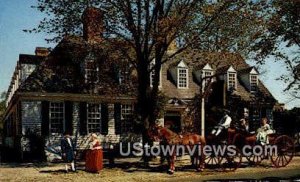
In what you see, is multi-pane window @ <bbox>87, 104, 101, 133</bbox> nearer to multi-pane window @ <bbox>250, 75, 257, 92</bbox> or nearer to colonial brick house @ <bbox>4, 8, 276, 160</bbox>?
colonial brick house @ <bbox>4, 8, 276, 160</bbox>

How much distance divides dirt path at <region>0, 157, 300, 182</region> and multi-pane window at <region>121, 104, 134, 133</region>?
9110 millimetres

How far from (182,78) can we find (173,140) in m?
16.5

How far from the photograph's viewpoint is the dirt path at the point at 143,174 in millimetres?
17198

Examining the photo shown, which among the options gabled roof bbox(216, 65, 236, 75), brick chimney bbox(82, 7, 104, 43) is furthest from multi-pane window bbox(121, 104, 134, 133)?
gabled roof bbox(216, 65, 236, 75)

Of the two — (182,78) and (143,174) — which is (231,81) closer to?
(182,78)

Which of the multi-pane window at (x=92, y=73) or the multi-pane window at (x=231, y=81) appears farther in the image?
the multi-pane window at (x=231, y=81)

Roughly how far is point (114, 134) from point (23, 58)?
7.80 meters

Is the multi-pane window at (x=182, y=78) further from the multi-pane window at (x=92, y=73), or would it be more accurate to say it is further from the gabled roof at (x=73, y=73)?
the multi-pane window at (x=92, y=73)

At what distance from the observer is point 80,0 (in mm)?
21391

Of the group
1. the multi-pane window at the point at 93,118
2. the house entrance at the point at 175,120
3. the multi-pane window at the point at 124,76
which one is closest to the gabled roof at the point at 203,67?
the house entrance at the point at 175,120

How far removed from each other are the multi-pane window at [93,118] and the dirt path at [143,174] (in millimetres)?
8195

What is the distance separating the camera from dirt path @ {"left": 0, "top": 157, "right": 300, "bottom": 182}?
17.2 m

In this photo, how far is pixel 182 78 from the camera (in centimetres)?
3466

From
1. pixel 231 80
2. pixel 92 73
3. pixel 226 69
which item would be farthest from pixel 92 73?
pixel 231 80
